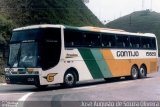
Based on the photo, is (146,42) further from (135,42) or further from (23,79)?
(23,79)

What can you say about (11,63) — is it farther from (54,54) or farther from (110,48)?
(110,48)

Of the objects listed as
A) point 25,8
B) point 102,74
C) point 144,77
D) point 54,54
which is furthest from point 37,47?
point 25,8

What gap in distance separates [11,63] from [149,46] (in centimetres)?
1193

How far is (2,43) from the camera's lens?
119 feet

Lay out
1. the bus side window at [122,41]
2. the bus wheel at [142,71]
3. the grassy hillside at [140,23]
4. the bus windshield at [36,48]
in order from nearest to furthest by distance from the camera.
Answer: the bus windshield at [36,48]
the bus side window at [122,41]
the bus wheel at [142,71]
the grassy hillside at [140,23]

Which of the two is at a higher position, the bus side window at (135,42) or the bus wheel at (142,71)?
the bus side window at (135,42)

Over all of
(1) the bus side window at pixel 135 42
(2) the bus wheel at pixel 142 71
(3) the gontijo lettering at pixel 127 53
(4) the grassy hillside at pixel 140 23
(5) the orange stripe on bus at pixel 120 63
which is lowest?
(2) the bus wheel at pixel 142 71

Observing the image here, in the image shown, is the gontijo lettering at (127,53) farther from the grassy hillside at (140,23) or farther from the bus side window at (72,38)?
the grassy hillside at (140,23)

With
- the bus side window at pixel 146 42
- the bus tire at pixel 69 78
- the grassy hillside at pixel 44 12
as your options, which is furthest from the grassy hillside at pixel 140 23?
the bus tire at pixel 69 78

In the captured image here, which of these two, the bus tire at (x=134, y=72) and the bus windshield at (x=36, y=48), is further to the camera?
the bus tire at (x=134, y=72)

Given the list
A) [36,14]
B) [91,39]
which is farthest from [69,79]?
[36,14]

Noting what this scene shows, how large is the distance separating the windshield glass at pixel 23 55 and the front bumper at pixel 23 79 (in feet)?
1.69

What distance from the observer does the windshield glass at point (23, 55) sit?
1920cm

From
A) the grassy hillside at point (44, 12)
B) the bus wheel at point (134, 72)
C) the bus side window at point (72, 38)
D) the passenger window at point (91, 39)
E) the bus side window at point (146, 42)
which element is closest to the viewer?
the bus side window at point (72, 38)
